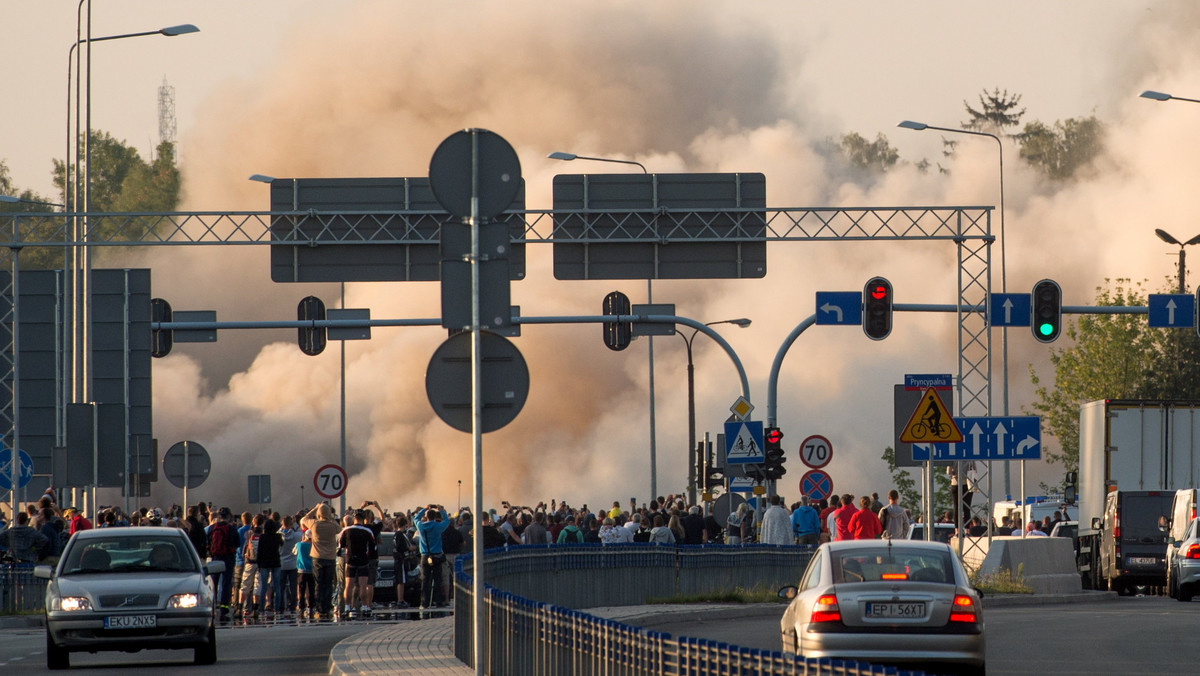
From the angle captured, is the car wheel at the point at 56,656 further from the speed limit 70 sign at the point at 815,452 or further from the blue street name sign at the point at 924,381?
the speed limit 70 sign at the point at 815,452

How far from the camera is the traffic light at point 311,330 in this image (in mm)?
44312

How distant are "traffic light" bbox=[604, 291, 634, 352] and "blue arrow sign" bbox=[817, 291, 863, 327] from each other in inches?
236

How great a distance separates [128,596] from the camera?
19156 mm

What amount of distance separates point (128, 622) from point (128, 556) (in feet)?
3.41

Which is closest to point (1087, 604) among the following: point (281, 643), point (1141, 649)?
point (1141, 649)

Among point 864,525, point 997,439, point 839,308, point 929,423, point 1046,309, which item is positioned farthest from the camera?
point 839,308

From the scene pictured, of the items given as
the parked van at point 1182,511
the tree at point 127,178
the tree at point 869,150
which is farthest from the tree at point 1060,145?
the parked van at point 1182,511

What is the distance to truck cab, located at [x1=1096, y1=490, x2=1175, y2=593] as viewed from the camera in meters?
34.2

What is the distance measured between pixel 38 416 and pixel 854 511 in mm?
13558

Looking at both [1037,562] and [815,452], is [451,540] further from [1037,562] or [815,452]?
[815,452]

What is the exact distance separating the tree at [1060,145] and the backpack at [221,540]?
78.9m

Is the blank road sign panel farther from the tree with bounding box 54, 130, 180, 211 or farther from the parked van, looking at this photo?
the tree with bounding box 54, 130, 180, 211

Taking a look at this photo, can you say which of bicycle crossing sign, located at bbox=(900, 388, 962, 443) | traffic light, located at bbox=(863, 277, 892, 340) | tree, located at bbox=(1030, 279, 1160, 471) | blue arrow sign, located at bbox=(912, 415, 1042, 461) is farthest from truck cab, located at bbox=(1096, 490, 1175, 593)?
tree, located at bbox=(1030, 279, 1160, 471)

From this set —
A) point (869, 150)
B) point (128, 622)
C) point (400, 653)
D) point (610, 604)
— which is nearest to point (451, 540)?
point (610, 604)
